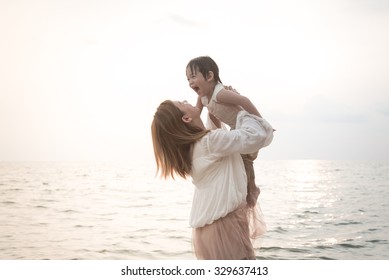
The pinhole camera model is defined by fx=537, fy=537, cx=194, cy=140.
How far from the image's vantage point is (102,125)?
714cm

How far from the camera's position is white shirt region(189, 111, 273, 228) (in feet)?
4.32

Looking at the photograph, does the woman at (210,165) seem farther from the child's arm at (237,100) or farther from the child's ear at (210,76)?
the child's ear at (210,76)

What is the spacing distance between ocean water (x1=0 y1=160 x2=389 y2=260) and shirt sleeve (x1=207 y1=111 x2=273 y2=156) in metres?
0.47

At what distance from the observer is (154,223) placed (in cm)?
534

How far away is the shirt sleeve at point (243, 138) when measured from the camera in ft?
4.29

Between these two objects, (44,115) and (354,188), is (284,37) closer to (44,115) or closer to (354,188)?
(44,115)

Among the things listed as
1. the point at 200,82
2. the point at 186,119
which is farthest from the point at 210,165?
the point at 200,82

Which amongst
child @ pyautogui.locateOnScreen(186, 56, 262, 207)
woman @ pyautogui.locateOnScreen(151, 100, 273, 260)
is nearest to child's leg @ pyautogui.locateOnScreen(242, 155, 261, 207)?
child @ pyautogui.locateOnScreen(186, 56, 262, 207)

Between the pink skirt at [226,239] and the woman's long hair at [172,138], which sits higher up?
the woman's long hair at [172,138]

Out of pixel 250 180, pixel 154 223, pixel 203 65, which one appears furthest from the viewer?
pixel 154 223

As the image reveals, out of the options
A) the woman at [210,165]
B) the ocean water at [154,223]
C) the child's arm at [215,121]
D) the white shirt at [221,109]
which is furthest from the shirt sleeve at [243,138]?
the ocean water at [154,223]

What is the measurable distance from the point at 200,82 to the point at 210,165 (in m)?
0.24

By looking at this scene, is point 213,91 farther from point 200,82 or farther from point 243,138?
point 243,138
